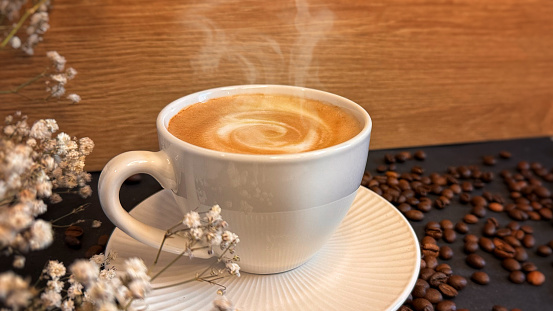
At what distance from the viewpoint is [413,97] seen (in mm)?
1473

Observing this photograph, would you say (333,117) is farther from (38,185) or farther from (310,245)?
(38,185)

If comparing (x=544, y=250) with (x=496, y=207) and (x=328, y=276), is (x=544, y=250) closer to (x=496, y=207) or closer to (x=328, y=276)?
(x=496, y=207)

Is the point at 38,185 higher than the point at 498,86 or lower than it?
higher

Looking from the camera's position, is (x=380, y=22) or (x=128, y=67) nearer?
(x=128, y=67)

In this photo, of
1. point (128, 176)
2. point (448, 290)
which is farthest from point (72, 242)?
point (448, 290)

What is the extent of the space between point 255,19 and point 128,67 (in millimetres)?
341

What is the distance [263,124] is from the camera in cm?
94

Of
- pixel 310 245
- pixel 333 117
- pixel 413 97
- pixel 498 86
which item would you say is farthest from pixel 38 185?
pixel 498 86

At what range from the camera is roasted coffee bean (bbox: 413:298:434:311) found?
87 cm

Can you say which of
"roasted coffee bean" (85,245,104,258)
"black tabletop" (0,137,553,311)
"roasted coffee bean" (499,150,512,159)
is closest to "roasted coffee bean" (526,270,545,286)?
"black tabletop" (0,137,553,311)

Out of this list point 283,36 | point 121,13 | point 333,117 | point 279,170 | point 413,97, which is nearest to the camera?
point 279,170

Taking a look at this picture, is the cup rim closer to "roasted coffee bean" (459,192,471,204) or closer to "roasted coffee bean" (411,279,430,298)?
"roasted coffee bean" (411,279,430,298)

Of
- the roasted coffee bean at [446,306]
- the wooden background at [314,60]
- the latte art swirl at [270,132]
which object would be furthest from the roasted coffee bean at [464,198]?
the latte art swirl at [270,132]

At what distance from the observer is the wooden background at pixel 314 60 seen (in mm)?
1137
